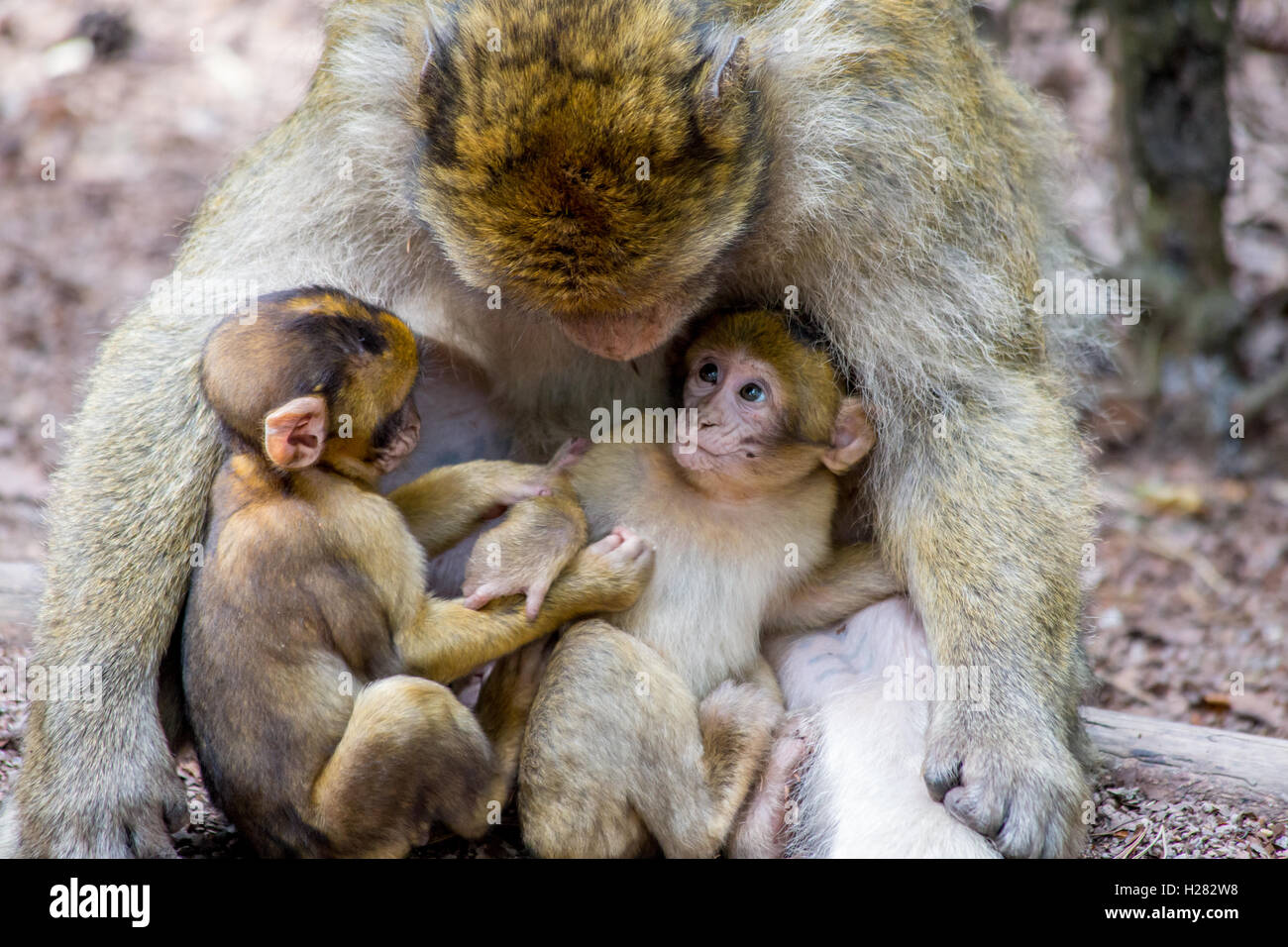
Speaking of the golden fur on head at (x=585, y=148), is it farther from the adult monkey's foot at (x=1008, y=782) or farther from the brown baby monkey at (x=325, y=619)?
the adult monkey's foot at (x=1008, y=782)

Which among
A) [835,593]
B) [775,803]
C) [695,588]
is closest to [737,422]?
[695,588]

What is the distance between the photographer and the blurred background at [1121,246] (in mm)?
7422

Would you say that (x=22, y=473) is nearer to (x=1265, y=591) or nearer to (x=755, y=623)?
(x=755, y=623)

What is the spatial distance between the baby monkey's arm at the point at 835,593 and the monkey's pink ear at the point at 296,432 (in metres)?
1.77

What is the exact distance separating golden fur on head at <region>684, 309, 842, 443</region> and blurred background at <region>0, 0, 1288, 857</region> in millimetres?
1895

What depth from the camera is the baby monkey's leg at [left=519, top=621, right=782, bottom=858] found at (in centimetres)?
425

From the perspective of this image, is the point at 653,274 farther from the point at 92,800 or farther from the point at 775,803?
the point at 92,800

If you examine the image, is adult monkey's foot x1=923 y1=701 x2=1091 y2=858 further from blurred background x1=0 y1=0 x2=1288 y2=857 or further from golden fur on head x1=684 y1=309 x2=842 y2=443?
golden fur on head x1=684 y1=309 x2=842 y2=443

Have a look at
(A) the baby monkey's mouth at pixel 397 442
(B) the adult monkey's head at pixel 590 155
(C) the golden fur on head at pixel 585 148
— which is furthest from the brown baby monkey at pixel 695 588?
(C) the golden fur on head at pixel 585 148

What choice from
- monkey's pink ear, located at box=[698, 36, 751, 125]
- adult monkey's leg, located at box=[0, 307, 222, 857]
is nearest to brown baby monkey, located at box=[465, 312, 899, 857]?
monkey's pink ear, located at box=[698, 36, 751, 125]

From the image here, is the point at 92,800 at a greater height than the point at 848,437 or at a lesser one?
lesser

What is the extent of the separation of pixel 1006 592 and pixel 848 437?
726mm

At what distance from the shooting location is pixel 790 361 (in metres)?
4.62

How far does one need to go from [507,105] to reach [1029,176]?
2585 mm
